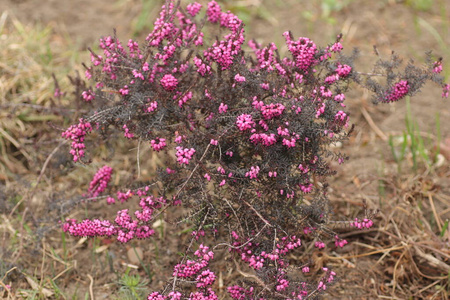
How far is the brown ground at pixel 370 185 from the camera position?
8.72ft

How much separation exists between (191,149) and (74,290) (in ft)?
3.64

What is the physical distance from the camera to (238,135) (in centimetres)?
225

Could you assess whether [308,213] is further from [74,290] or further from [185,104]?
[74,290]

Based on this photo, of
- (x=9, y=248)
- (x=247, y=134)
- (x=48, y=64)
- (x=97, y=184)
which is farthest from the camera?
(x=48, y=64)

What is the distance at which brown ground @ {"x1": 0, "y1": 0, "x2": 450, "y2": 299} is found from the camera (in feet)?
8.72

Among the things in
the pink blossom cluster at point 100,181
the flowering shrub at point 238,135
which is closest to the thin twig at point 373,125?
the flowering shrub at point 238,135

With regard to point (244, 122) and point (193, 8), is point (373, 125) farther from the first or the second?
point (244, 122)

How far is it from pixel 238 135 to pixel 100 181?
2.55 ft

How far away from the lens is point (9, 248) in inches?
113

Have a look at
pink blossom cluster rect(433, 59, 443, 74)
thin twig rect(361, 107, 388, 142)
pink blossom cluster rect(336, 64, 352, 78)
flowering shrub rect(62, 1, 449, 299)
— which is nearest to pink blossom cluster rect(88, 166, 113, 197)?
flowering shrub rect(62, 1, 449, 299)

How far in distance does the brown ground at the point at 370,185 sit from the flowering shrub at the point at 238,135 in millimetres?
506

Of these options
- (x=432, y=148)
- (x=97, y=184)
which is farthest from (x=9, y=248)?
(x=432, y=148)

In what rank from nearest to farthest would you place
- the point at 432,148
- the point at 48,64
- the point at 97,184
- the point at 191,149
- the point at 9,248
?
the point at 191,149, the point at 97,184, the point at 9,248, the point at 432,148, the point at 48,64

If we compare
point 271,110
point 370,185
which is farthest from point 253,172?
point 370,185
